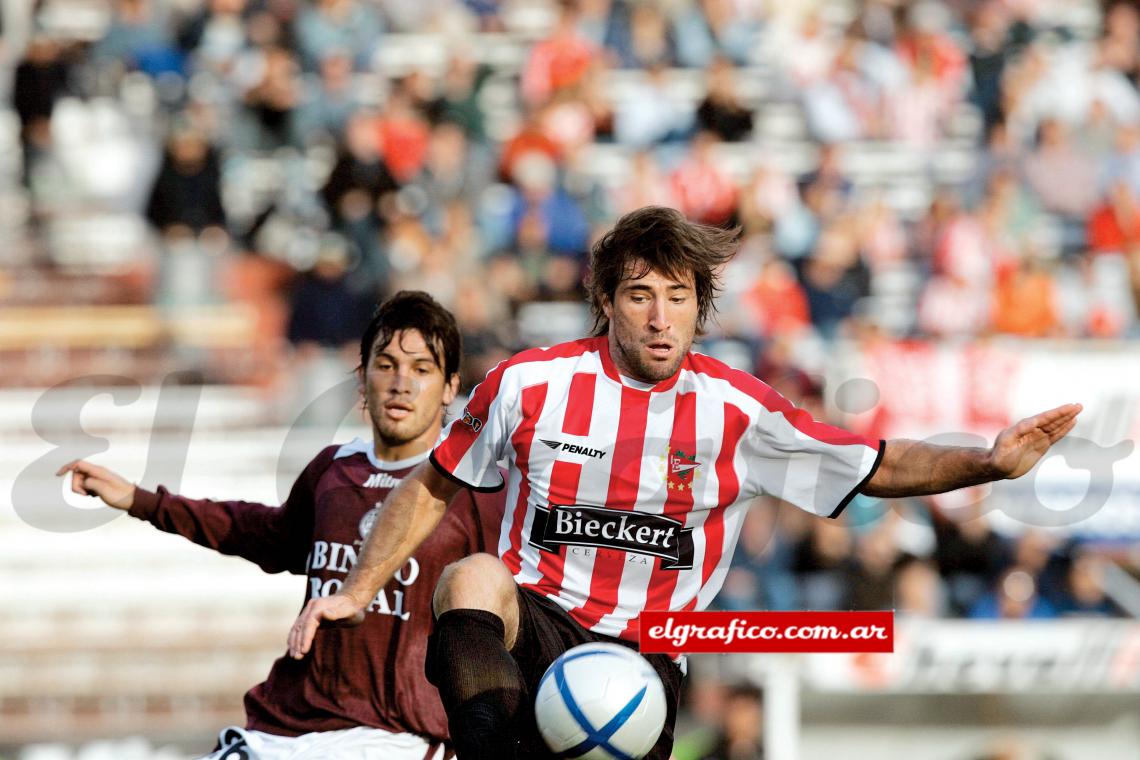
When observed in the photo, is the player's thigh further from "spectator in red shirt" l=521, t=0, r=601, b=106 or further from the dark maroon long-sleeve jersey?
"spectator in red shirt" l=521, t=0, r=601, b=106

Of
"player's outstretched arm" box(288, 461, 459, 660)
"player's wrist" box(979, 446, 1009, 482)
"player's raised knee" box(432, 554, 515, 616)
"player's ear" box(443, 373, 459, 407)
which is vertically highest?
"player's ear" box(443, 373, 459, 407)

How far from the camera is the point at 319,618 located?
4.55m

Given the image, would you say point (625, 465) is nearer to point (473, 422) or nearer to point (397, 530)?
point (473, 422)

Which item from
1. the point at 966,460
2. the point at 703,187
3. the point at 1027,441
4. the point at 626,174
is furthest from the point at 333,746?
the point at 626,174

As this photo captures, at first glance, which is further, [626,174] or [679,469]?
[626,174]

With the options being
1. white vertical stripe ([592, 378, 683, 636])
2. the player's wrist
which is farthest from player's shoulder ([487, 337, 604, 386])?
the player's wrist

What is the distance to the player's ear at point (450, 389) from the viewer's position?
564 centimetres

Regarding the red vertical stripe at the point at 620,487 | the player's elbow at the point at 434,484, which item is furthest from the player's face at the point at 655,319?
the player's elbow at the point at 434,484

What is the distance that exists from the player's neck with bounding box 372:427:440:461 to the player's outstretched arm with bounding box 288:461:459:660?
0.74 meters

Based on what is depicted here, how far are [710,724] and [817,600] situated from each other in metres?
1.08

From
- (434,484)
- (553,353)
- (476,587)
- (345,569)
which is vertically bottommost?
(476,587)

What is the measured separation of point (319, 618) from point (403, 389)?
113 cm

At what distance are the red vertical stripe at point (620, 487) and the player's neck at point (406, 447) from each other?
999mm

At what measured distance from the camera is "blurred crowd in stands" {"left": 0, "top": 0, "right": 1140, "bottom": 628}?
435 inches
